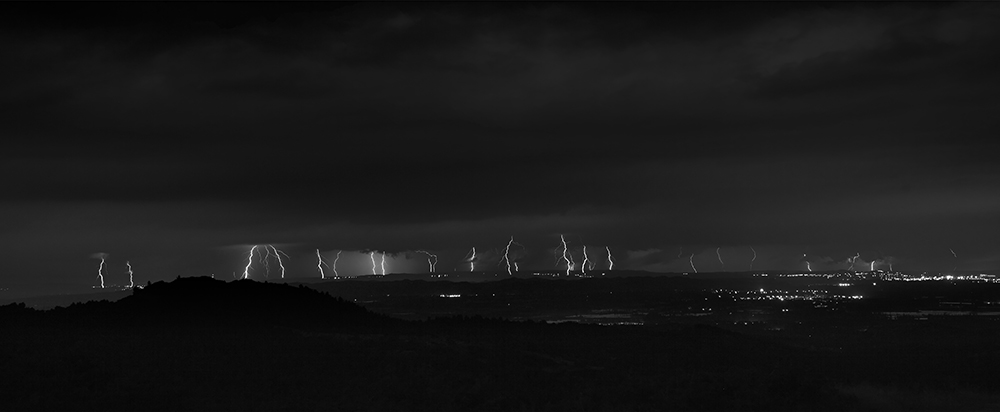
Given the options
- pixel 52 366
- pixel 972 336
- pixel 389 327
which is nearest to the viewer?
pixel 52 366

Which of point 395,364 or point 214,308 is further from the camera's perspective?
point 214,308

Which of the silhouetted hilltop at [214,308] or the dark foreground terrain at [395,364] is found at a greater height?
the silhouetted hilltop at [214,308]

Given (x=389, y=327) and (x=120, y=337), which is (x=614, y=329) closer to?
(x=389, y=327)

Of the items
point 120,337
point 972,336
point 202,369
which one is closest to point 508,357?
point 202,369

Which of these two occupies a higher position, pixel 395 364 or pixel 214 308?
pixel 214 308

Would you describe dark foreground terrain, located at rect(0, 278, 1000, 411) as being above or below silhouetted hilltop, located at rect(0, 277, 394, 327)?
below

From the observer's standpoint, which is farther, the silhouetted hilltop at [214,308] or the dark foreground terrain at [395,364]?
the silhouetted hilltop at [214,308]

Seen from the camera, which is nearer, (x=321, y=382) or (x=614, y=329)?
(x=321, y=382)

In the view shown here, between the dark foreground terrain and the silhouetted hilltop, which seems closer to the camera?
Result: the dark foreground terrain
